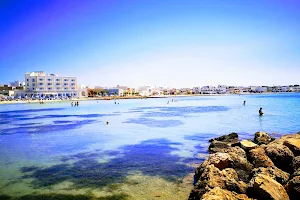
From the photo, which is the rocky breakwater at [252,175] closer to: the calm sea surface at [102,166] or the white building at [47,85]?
the calm sea surface at [102,166]

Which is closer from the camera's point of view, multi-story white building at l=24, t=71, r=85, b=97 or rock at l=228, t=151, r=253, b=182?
rock at l=228, t=151, r=253, b=182

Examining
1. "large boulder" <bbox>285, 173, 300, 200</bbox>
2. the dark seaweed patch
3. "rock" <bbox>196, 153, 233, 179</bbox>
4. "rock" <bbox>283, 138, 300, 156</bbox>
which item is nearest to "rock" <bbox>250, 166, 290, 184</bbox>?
"large boulder" <bbox>285, 173, 300, 200</bbox>

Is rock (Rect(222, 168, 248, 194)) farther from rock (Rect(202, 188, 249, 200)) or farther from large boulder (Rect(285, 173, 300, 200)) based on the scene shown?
large boulder (Rect(285, 173, 300, 200))

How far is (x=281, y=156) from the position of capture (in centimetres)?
1065

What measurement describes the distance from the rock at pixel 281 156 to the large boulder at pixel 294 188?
272 cm

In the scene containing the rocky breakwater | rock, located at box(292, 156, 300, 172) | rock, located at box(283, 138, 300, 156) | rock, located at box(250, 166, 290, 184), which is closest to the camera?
the rocky breakwater

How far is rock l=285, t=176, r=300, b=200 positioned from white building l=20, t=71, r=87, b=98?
398ft

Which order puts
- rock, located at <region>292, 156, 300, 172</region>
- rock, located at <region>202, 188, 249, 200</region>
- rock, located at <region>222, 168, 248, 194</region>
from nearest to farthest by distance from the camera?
rock, located at <region>202, 188, 249, 200</region>
rock, located at <region>222, 168, 248, 194</region>
rock, located at <region>292, 156, 300, 172</region>

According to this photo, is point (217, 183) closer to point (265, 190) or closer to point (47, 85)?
point (265, 190)

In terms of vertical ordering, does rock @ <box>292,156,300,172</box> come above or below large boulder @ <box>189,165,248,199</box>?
above

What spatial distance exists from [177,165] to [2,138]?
18805mm

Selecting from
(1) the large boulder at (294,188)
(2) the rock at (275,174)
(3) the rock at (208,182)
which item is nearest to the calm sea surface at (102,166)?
(3) the rock at (208,182)

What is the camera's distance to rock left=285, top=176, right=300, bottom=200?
23.7ft

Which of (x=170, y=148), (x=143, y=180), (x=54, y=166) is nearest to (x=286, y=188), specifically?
(x=143, y=180)
